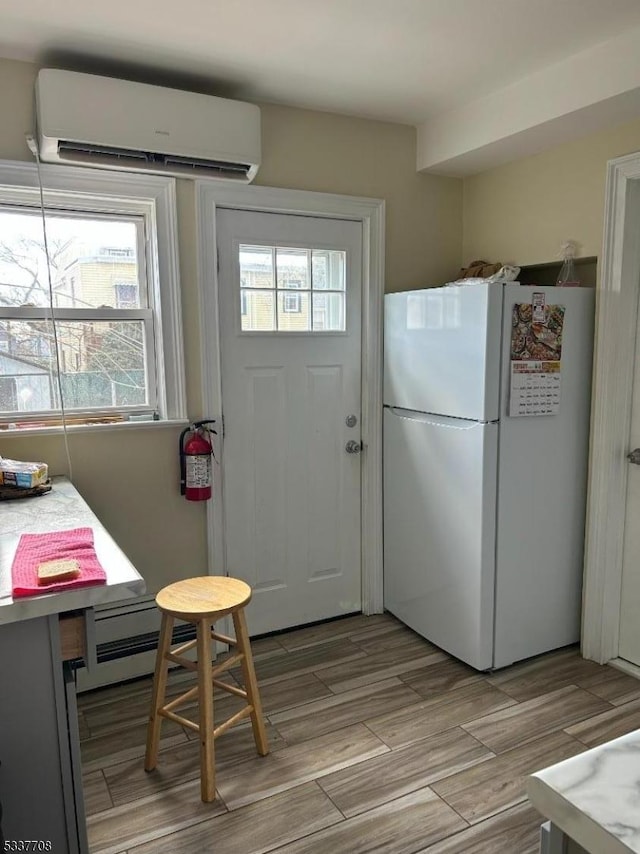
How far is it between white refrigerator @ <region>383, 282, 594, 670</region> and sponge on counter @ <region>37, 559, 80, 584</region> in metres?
1.67

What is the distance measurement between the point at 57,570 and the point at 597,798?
3.74 ft

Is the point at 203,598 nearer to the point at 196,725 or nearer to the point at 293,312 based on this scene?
the point at 196,725

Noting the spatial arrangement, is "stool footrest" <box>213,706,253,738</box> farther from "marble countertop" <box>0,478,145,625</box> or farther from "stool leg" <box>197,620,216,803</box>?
"marble countertop" <box>0,478,145,625</box>

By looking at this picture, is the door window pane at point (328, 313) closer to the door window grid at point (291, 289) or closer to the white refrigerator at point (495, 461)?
the door window grid at point (291, 289)

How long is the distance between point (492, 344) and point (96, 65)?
1.84 meters

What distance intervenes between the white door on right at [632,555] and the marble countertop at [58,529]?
2.15 m

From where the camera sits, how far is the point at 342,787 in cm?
202

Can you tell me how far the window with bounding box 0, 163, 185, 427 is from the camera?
2.41 m

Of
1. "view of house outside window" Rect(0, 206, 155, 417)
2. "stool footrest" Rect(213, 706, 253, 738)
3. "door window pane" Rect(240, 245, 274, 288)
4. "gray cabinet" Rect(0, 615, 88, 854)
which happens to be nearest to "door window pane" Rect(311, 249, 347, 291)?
"door window pane" Rect(240, 245, 274, 288)

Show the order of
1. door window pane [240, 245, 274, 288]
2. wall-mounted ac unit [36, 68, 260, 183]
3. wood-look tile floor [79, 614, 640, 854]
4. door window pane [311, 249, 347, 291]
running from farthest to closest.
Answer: door window pane [311, 249, 347, 291] < door window pane [240, 245, 274, 288] < wall-mounted ac unit [36, 68, 260, 183] < wood-look tile floor [79, 614, 640, 854]

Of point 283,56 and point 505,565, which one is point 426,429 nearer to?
point 505,565

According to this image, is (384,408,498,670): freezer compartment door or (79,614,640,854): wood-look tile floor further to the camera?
(384,408,498,670): freezer compartment door

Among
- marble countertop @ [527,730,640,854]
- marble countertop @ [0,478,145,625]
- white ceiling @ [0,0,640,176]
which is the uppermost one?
white ceiling @ [0,0,640,176]

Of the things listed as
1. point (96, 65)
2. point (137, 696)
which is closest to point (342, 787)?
point (137, 696)
